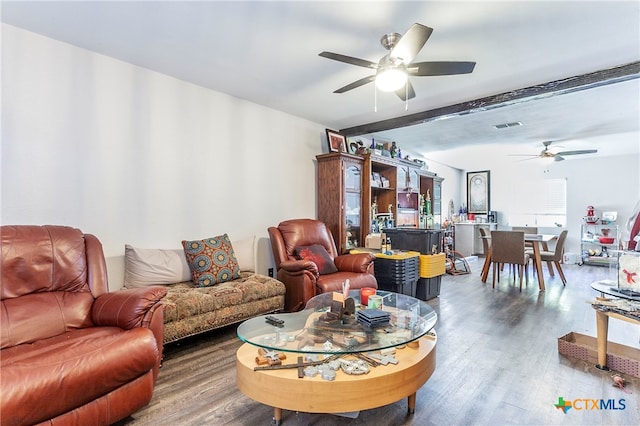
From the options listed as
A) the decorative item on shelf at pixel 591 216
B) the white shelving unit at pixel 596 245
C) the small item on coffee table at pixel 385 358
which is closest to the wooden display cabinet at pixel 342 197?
the small item on coffee table at pixel 385 358

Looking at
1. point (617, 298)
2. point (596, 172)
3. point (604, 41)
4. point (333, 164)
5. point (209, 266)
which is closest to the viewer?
point (617, 298)

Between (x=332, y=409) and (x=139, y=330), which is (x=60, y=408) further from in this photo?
(x=332, y=409)

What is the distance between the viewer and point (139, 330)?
1.75 metres

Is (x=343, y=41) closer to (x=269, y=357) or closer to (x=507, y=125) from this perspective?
(x=269, y=357)

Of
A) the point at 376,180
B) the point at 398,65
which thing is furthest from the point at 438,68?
the point at 376,180

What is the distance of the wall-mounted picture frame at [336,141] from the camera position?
15.5ft

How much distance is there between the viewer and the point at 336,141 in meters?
4.85

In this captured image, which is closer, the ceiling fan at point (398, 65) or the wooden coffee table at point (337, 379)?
the wooden coffee table at point (337, 379)

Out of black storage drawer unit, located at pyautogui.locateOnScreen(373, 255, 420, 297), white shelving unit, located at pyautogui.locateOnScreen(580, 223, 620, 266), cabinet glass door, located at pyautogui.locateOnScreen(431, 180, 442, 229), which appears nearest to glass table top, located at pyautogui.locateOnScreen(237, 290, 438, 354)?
black storage drawer unit, located at pyautogui.locateOnScreen(373, 255, 420, 297)

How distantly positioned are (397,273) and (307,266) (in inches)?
51.6

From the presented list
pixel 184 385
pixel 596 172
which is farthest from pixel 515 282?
pixel 184 385

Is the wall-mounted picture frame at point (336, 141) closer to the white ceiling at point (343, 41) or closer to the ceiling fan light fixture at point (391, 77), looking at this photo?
the white ceiling at point (343, 41)

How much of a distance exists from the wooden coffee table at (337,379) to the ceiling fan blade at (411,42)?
1.79 m

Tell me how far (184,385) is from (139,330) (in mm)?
→ 613
